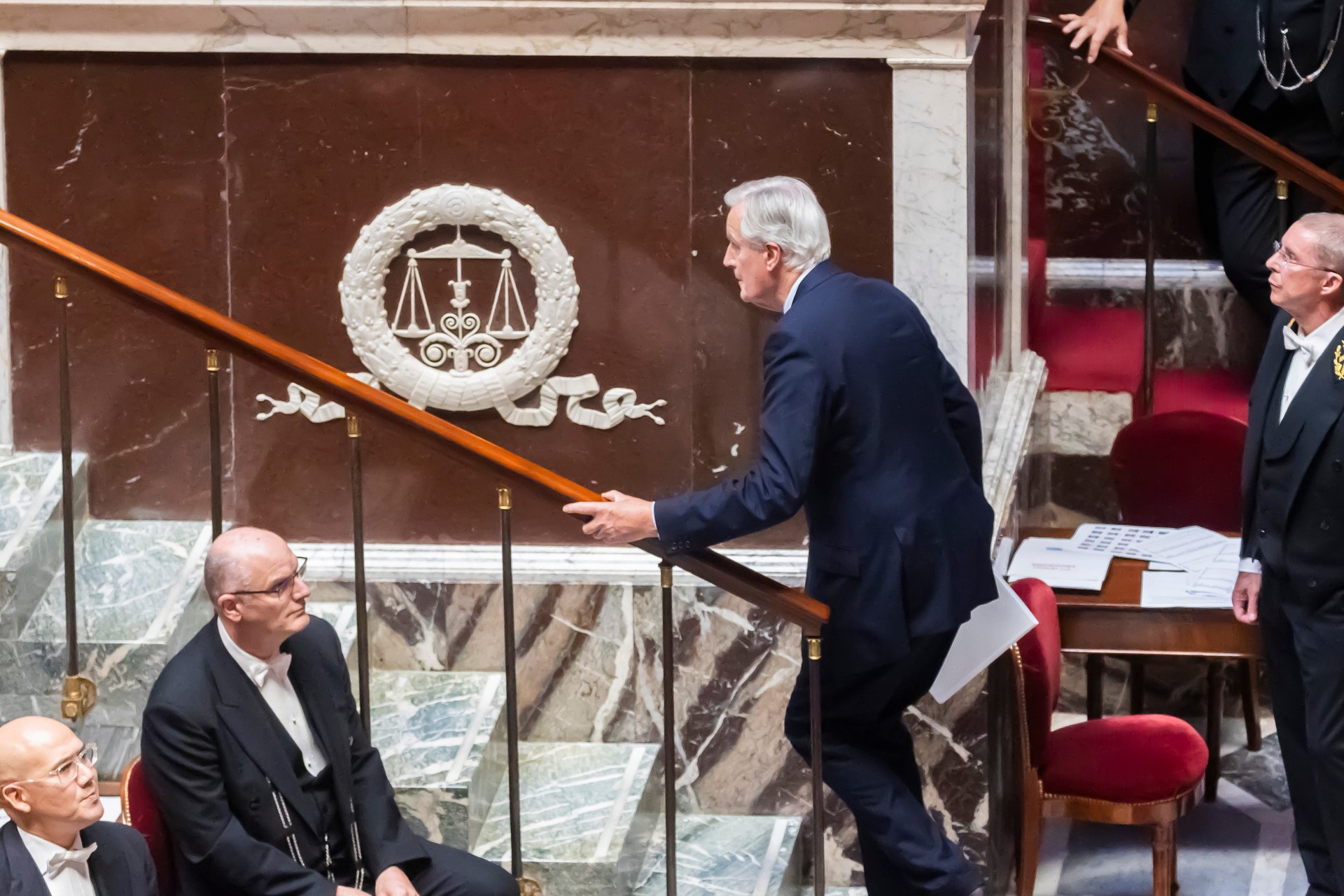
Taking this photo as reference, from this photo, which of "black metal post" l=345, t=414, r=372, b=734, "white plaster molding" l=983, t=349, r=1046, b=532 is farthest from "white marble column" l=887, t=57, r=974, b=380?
"black metal post" l=345, t=414, r=372, b=734

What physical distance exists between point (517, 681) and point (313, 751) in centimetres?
93

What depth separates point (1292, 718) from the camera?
4625 millimetres

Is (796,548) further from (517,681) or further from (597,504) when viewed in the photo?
(597,504)

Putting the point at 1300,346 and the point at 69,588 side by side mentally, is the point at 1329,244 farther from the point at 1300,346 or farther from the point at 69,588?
the point at 69,588

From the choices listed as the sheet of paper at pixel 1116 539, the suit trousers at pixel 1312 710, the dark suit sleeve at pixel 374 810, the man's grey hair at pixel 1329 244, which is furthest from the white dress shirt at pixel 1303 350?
the dark suit sleeve at pixel 374 810

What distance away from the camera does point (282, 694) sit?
3732 mm

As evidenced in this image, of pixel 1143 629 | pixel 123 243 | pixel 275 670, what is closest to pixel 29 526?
pixel 123 243

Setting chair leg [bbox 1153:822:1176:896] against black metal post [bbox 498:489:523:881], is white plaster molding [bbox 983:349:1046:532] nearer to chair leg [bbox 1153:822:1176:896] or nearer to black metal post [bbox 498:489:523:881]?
chair leg [bbox 1153:822:1176:896]

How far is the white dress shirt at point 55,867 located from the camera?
3170 mm

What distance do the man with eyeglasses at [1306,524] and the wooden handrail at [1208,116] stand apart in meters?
1.20

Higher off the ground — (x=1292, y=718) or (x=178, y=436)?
(x=178, y=436)

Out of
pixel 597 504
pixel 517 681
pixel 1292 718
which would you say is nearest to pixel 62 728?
pixel 597 504

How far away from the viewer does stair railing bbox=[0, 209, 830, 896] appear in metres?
3.72

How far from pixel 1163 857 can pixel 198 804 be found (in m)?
2.41
